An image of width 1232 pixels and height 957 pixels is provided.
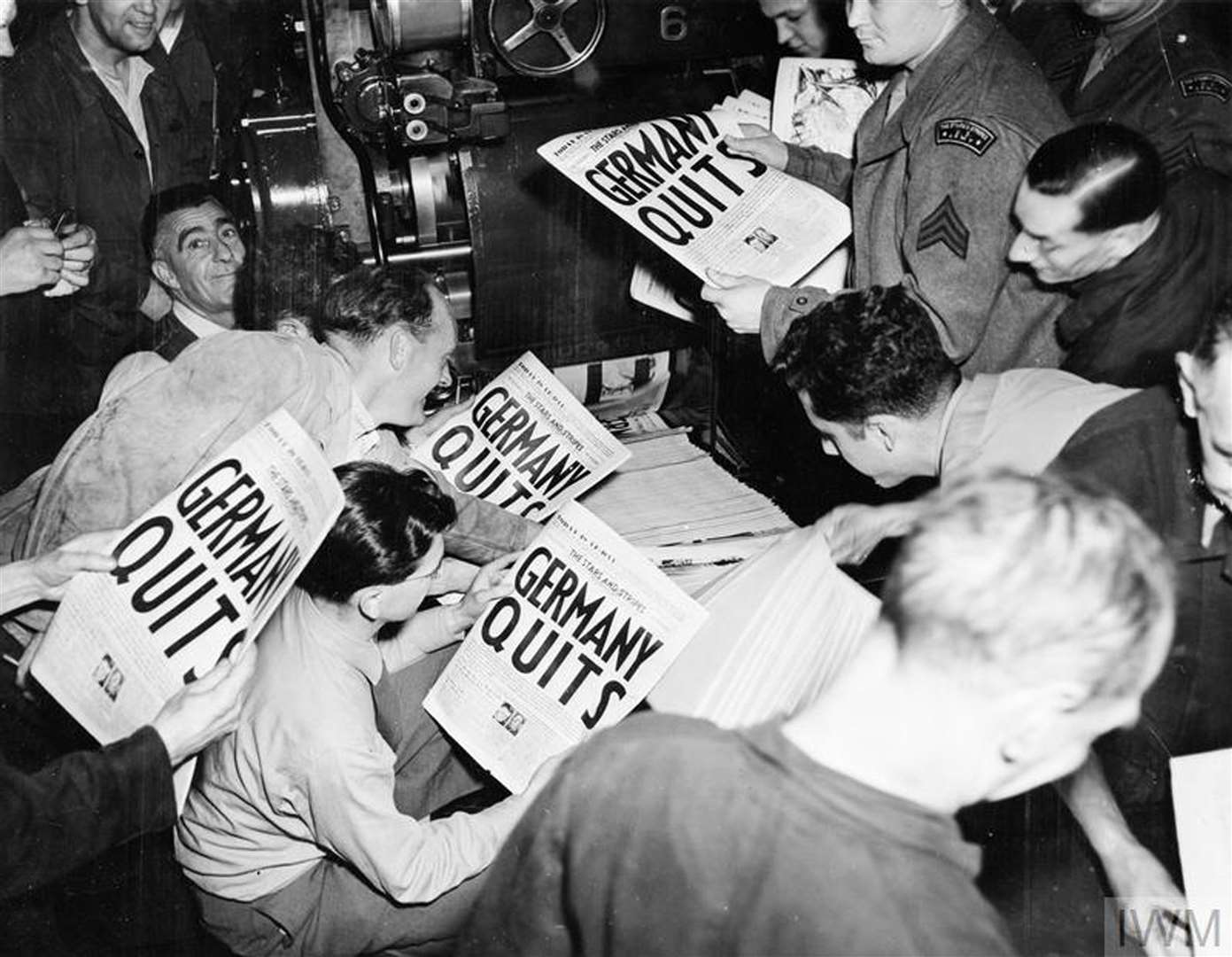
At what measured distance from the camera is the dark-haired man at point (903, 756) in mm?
824

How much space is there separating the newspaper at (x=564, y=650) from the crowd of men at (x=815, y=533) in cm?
10

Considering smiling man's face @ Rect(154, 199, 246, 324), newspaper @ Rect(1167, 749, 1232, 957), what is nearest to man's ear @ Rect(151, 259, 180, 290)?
smiling man's face @ Rect(154, 199, 246, 324)

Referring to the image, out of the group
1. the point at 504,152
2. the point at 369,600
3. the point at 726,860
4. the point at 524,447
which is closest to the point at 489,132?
the point at 504,152

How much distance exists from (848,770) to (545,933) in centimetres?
33

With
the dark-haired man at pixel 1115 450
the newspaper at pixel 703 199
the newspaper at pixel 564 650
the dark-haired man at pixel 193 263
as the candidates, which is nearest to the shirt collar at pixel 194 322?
the dark-haired man at pixel 193 263

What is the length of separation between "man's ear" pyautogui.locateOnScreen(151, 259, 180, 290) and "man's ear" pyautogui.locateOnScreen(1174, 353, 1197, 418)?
1.69 m

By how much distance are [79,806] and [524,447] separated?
3.21 feet

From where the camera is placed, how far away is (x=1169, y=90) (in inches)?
67.0

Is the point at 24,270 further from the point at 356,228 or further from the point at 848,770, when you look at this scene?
the point at 848,770

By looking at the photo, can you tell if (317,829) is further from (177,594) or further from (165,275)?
(165,275)

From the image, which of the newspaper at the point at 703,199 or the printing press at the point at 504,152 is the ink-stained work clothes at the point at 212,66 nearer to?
the printing press at the point at 504,152

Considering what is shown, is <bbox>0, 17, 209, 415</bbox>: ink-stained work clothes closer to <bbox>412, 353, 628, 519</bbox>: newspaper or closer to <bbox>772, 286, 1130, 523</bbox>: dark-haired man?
<bbox>412, 353, 628, 519</bbox>: newspaper

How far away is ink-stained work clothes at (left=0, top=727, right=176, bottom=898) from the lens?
1.23m

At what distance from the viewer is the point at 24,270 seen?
181cm
